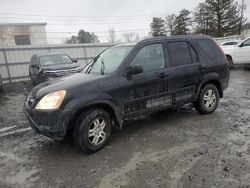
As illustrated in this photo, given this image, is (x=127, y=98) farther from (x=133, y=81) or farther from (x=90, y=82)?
(x=90, y=82)

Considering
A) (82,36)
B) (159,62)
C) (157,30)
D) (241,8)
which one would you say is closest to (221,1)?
(241,8)

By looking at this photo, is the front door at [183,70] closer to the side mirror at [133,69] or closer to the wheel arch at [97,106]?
the side mirror at [133,69]

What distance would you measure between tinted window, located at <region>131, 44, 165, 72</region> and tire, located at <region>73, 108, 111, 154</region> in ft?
3.79

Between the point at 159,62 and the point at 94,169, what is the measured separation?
2389mm

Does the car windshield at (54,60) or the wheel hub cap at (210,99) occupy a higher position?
the car windshield at (54,60)

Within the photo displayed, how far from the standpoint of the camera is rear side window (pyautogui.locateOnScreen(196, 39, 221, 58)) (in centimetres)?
563

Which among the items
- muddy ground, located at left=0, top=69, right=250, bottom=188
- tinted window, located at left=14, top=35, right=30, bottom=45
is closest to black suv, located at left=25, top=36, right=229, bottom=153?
muddy ground, located at left=0, top=69, right=250, bottom=188

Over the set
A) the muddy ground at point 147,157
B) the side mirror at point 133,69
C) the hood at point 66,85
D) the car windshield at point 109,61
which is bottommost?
the muddy ground at point 147,157

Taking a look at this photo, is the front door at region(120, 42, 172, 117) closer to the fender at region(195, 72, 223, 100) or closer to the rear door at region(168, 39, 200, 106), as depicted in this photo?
the rear door at region(168, 39, 200, 106)

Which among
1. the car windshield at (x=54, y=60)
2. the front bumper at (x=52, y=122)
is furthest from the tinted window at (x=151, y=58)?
the car windshield at (x=54, y=60)

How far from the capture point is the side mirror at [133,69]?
4366mm

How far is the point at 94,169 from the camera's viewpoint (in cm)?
366

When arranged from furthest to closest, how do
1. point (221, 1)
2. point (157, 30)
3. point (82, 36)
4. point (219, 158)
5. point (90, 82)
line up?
1. point (82, 36)
2. point (157, 30)
3. point (221, 1)
4. point (90, 82)
5. point (219, 158)

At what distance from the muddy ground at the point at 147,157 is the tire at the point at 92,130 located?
160 mm
